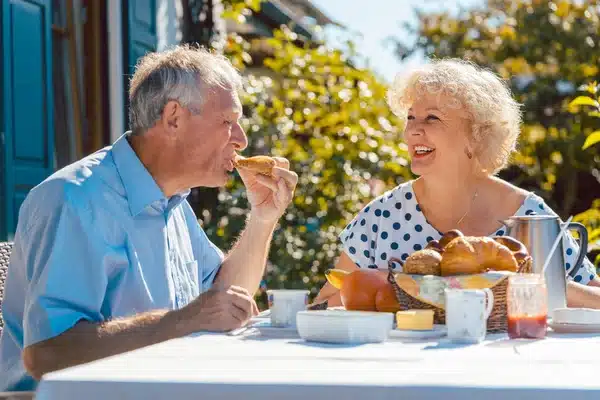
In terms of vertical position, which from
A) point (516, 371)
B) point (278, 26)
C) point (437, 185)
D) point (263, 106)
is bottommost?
point (516, 371)

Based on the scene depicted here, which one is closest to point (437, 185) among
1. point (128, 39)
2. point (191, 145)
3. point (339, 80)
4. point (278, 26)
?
point (191, 145)

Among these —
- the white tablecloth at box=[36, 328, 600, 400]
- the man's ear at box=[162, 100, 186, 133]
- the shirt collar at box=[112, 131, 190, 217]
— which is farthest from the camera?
the man's ear at box=[162, 100, 186, 133]

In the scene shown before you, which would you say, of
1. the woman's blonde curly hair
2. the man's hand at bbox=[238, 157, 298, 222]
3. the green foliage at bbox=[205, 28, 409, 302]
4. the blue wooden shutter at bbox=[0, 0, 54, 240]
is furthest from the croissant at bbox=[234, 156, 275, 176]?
the green foliage at bbox=[205, 28, 409, 302]

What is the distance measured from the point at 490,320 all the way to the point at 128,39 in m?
4.43

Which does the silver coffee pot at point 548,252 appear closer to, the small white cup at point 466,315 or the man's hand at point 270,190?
the small white cup at point 466,315

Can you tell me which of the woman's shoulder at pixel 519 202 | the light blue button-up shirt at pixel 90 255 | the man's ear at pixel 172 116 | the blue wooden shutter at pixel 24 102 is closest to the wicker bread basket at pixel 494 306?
the light blue button-up shirt at pixel 90 255

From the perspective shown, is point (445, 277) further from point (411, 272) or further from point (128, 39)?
point (128, 39)

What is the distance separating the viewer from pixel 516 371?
1.65 m

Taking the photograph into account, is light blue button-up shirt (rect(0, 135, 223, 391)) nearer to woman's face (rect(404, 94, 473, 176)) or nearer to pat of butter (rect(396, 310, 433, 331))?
pat of butter (rect(396, 310, 433, 331))

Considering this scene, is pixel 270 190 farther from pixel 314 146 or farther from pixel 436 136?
pixel 314 146

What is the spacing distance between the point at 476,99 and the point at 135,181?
135 centimetres

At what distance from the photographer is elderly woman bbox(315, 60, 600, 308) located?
352 centimetres

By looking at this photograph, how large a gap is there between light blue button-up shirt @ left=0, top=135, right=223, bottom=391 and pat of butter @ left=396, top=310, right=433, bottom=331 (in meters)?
0.68

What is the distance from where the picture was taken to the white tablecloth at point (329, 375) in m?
1.54
